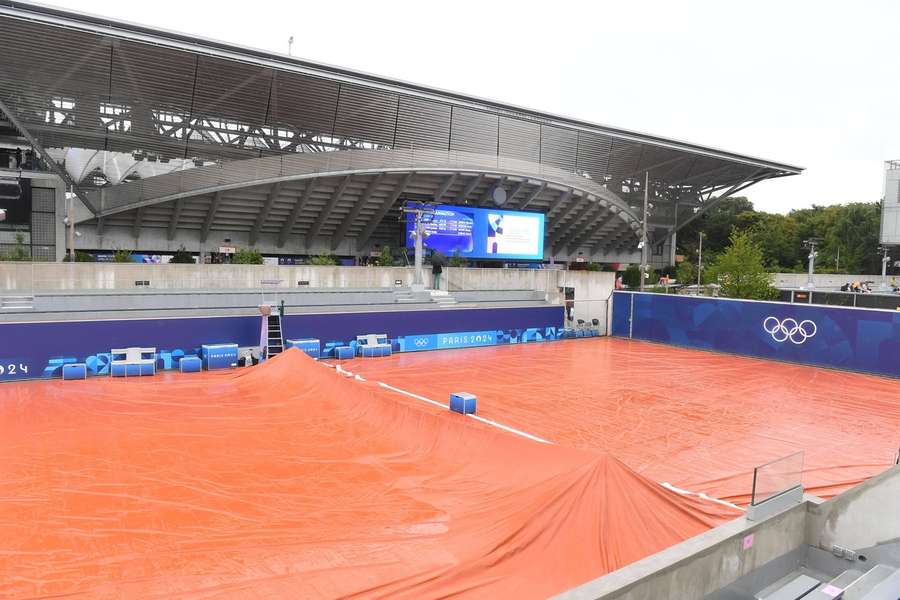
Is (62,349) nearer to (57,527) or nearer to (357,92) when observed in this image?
(57,527)

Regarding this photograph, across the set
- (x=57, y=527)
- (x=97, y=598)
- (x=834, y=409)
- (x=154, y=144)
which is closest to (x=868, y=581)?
(x=97, y=598)

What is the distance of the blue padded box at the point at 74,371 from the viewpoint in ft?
50.0

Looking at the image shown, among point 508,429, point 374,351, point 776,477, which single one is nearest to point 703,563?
point 776,477

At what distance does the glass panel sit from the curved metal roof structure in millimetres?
29098

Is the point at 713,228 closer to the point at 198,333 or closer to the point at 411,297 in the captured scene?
the point at 411,297

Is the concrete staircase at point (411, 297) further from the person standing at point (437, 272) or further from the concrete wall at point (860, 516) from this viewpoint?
the concrete wall at point (860, 516)

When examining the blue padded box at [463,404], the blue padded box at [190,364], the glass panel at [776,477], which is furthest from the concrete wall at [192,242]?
the glass panel at [776,477]

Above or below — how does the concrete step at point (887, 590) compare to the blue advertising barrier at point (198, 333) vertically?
below

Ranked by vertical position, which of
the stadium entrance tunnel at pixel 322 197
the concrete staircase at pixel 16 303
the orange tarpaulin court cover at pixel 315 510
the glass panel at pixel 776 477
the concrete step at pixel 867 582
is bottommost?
the orange tarpaulin court cover at pixel 315 510

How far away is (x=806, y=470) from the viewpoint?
9.57 meters

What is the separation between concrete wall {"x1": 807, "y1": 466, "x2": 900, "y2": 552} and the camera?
595 centimetres

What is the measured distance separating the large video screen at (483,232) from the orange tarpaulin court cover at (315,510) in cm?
2554

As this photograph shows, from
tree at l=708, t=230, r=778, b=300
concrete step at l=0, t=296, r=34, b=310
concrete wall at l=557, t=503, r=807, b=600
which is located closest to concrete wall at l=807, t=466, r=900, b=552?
concrete wall at l=557, t=503, r=807, b=600

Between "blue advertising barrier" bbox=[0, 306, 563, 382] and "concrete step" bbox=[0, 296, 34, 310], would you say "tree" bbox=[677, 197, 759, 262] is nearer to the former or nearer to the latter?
"blue advertising barrier" bbox=[0, 306, 563, 382]
